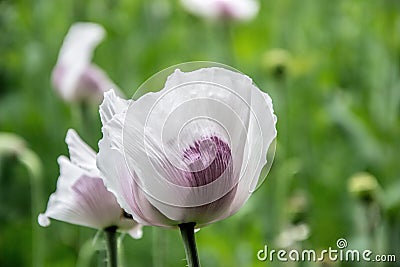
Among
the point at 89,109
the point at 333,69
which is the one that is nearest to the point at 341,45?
the point at 333,69

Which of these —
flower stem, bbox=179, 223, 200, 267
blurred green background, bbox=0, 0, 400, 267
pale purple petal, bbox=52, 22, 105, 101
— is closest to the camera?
flower stem, bbox=179, 223, 200, 267

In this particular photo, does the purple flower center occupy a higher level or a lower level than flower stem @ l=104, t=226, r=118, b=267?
higher

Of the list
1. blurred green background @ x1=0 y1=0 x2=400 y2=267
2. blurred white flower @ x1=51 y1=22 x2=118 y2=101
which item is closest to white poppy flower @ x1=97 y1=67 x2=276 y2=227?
blurred green background @ x1=0 y1=0 x2=400 y2=267

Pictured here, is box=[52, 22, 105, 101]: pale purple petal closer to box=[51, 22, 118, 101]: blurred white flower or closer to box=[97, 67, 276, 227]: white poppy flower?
box=[51, 22, 118, 101]: blurred white flower

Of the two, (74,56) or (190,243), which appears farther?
(74,56)

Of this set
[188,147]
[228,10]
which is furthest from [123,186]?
[228,10]

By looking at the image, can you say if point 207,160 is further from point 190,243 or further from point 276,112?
point 276,112
